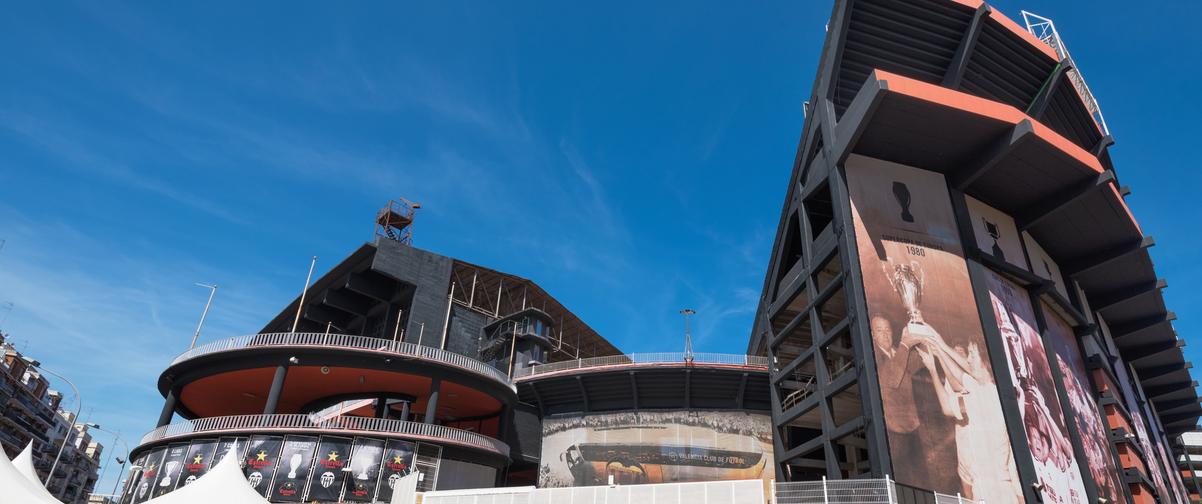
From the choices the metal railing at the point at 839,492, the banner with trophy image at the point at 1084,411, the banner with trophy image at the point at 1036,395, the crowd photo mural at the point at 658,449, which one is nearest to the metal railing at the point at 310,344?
the crowd photo mural at the point at 658,449

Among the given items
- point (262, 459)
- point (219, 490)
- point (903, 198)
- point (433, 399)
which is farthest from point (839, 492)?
point (262, 459)

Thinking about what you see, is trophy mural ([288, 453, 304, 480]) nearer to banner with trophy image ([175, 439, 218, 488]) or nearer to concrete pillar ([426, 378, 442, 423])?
banner with trophy image ([175, 439, 218, 488])

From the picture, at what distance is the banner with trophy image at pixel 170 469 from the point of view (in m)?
32.9

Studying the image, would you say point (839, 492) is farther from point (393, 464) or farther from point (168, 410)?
point (168, 410)

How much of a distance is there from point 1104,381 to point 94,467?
6962 inches

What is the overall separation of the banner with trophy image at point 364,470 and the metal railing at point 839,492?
2238cm

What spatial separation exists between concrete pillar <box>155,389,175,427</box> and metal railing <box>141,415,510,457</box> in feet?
6.50

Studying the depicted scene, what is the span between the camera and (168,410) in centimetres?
3831

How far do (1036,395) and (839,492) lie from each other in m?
19.9

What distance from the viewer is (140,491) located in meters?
33.7

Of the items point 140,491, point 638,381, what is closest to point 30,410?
point 140,491

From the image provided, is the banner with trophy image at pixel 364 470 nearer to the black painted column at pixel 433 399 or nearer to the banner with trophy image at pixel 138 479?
the black painted column at pixel 433 399

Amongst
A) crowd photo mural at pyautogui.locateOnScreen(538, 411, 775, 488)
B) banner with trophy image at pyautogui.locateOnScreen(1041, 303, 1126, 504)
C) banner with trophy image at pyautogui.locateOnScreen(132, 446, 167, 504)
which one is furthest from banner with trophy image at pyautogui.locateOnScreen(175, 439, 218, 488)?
banner with trophy image at pyautogui.locateOnScreen(1041, 303, 1126, 504)

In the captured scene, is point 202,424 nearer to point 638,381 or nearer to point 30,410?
point 638,381
